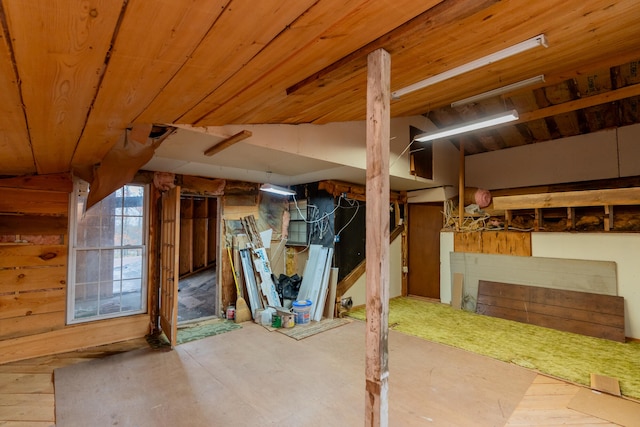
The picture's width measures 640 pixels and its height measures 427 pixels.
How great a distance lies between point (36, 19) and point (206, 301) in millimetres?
5666

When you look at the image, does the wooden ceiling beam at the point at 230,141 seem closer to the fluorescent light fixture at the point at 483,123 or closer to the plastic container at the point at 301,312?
A: the fluorescent light fixture at the point at 483,123

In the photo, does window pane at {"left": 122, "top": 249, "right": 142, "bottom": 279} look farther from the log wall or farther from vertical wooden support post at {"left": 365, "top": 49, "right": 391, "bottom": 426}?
vertical wooden support post at {"left": 365, "top": 49, "right": 391, "bottom": 426}

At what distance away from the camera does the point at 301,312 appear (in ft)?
15.6

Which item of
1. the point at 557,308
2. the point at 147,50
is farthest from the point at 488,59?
the point at 557,308

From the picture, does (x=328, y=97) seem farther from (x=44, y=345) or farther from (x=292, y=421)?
(x=44, y=345)

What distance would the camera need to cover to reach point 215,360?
136 inches

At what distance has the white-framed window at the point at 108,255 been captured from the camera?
155 inches

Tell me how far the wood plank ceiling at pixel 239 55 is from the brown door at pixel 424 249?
3.90 meters

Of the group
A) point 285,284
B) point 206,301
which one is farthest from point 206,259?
point 285,284

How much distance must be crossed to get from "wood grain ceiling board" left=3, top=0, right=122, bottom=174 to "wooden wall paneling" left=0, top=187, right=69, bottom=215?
2.33m

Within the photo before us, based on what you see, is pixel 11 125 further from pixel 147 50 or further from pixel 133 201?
pixel 133 201

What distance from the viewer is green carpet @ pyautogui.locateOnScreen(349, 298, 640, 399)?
126 inches

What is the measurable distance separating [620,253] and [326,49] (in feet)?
17.2

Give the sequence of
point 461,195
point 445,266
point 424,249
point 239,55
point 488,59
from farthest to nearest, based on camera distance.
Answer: point 424,249, point 445,266, point 461,195, point 488,59, point 239,55
